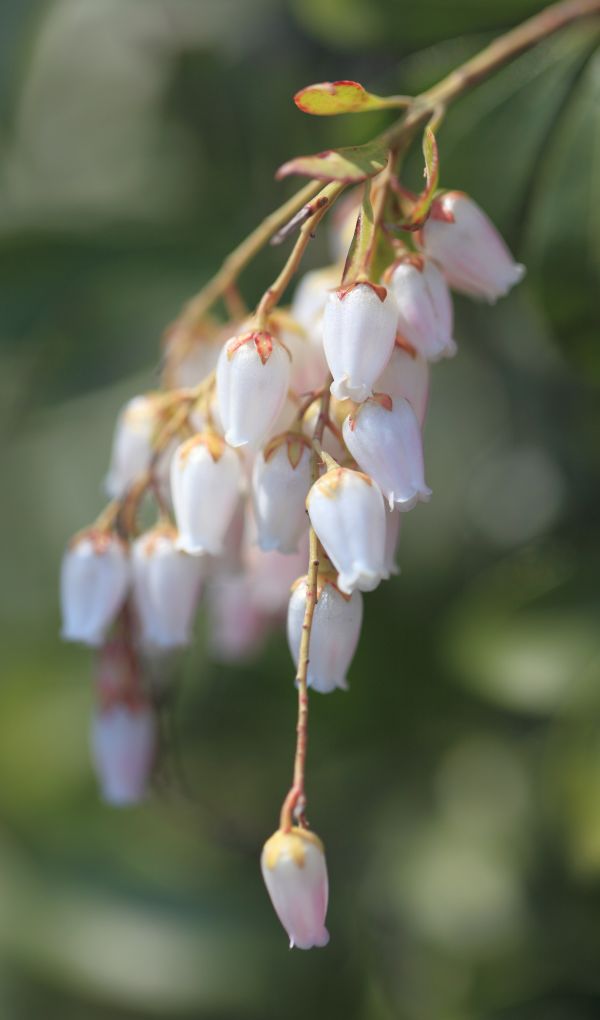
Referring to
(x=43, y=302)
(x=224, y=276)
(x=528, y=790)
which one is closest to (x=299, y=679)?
(x=224, y=276)

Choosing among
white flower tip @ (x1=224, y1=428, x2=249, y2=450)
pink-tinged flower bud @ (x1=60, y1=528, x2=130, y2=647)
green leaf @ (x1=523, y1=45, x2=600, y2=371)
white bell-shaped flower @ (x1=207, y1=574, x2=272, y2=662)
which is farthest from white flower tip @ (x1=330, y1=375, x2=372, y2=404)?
white bell-shaped flower @ (x1=207, y1=574, x2=272, y2=662)

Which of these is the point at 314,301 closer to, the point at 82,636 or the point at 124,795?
the point at 82,636

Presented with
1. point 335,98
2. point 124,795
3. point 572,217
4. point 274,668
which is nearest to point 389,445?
point 335,98

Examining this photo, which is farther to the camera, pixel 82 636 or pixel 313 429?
pixel 82 636

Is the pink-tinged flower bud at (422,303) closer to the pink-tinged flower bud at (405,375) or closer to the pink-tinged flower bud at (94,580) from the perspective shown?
the pink-tinged flower bud at (405,375)

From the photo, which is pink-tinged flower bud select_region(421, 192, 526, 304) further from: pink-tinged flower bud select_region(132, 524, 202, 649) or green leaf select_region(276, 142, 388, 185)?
pink-tinged flower bud select_region(132, 524, 202, 649)

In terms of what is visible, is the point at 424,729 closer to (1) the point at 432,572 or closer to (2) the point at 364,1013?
(1) the point at 432,572

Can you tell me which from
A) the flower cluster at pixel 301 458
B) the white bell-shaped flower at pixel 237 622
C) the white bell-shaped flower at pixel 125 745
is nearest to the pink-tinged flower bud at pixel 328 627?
the flower cluster at pixel 301 458
